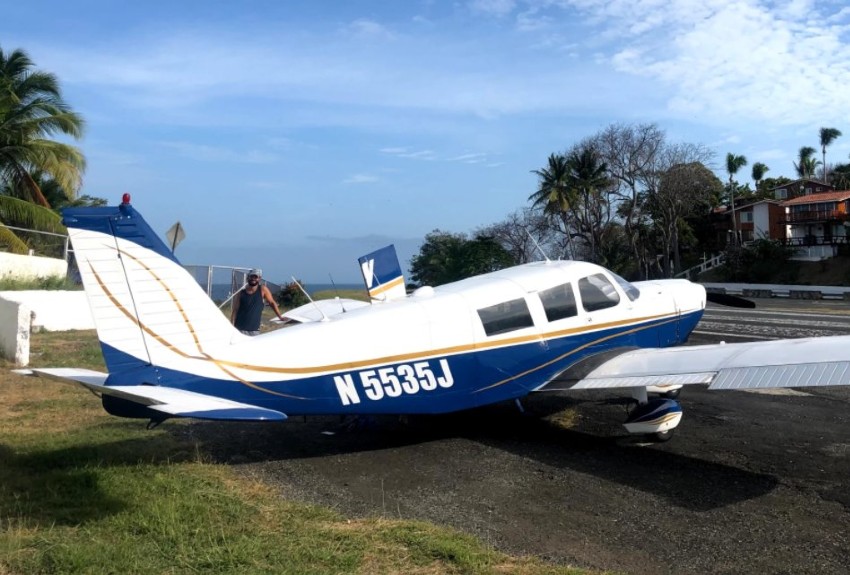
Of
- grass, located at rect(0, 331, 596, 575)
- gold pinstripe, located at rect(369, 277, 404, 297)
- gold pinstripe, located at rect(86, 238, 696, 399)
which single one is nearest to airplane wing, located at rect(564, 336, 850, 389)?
gold pinstripe, located at rect(86, 238, 696, 399)

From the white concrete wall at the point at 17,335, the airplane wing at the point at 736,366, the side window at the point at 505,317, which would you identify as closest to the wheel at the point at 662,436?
the airplane wing at the point at 736,366

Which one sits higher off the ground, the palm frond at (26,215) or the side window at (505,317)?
the palm frond at (26,215)

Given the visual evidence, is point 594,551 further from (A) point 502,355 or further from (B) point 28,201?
(B) point 28,201

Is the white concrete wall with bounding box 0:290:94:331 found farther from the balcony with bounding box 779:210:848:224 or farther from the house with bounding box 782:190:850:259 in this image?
the balcony with bounding box 779:210:848:224

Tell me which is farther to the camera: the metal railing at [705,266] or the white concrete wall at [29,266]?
the metal railing at [705,266]

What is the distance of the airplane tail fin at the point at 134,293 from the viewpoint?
18.7 ft

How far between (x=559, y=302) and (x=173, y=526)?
4909mm

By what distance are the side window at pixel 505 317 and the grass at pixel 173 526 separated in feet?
9.14

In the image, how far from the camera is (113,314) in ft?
19.0

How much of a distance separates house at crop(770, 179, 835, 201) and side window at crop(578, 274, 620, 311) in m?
75.4

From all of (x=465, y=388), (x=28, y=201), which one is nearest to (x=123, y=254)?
(x=465, y=388)

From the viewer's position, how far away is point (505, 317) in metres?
7.57

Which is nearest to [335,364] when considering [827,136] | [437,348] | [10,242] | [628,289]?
[437,348]

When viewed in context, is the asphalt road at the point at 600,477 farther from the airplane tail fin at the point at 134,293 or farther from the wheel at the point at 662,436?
the airplane tail fin at the point at 134,293
